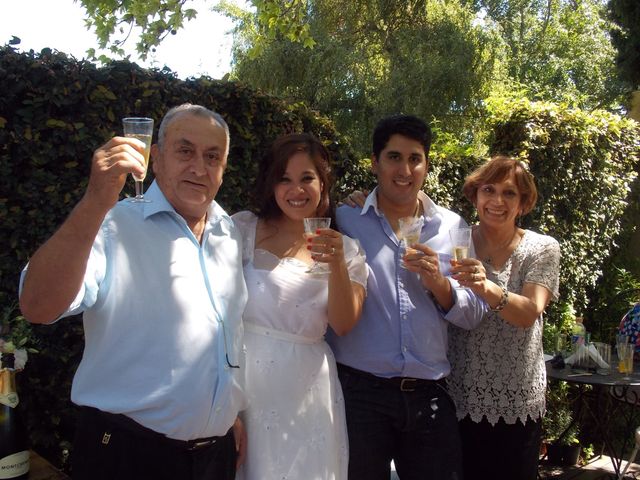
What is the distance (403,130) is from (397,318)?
0.88 metres

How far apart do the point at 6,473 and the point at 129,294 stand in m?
1.69

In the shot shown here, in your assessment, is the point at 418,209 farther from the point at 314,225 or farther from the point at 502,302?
the point at 314,225

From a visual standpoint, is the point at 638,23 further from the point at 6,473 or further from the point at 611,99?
the point at 611,99

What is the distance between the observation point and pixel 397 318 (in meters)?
2.66

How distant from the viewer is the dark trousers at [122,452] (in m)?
1.91

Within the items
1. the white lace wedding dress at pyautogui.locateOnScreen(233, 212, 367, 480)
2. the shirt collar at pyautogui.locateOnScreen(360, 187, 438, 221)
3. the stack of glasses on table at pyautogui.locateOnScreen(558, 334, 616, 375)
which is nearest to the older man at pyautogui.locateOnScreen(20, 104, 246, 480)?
the white lace wedding dress at pyautogui.locateOnScreen(233, 212, 367, 480)

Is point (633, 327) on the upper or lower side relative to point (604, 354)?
upper

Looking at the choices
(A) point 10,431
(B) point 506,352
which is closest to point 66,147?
(A) point 10,431

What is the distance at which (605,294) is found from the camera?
768 cm

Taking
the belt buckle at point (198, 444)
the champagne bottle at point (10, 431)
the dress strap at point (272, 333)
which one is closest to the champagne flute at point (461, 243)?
the dress strap at point (272, 333)

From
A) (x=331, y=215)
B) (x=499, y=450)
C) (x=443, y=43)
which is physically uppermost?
(x=443, y=43)

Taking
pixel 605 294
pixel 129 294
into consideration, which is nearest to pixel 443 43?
pixel 605 294

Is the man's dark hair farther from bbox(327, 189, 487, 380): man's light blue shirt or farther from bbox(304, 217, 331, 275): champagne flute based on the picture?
bbox(304, 217, 331, 275): champagne flute

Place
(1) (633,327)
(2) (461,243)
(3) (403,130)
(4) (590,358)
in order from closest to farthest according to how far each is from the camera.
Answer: (2) (461,243)
(3) (403,130)
(4) (590,358)
(1) (633,327)
